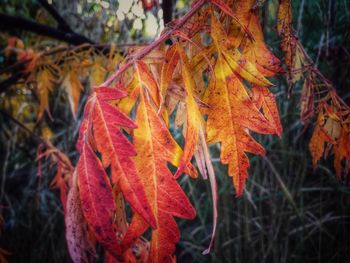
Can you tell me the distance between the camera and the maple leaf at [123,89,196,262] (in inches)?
12.7

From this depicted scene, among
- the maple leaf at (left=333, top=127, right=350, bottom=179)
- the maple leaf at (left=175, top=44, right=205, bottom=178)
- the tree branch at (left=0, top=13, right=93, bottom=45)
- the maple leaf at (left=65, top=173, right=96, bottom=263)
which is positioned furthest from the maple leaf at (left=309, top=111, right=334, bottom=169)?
the tree branch at (left=0, top=13, right=93, bottom=45)

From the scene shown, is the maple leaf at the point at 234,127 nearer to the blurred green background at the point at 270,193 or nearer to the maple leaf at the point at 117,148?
the maple leaf at the point at 117,148

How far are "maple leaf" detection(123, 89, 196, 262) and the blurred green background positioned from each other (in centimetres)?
52

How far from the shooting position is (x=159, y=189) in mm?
322

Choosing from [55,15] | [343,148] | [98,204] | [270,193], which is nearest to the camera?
[98,204]

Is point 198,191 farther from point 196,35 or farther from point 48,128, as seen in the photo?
point 196,35

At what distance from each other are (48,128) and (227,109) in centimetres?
192

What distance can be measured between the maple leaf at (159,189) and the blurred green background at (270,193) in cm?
52

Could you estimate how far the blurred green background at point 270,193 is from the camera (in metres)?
1.08

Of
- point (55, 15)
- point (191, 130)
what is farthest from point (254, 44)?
point (55, 15)

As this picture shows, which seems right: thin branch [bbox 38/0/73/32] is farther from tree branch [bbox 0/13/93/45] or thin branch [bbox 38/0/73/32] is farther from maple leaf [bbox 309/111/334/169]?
maple leaf [bbox 309/111/334/169]

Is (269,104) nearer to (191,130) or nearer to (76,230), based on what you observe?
(191,130)

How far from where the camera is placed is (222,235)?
1.25 meters

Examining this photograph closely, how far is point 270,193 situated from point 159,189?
1020 mm
